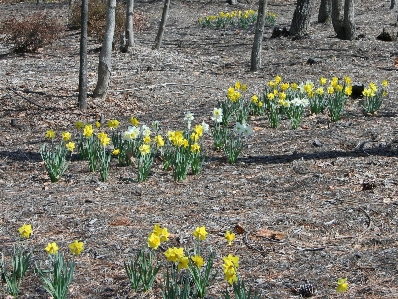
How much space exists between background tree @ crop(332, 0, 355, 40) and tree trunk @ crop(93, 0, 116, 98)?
6.79 m

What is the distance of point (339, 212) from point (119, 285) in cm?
191

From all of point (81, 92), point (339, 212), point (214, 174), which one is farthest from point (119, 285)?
point (81, 92)

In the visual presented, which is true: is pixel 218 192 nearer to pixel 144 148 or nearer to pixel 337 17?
pixel 144 148

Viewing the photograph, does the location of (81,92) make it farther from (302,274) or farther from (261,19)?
(302,274)

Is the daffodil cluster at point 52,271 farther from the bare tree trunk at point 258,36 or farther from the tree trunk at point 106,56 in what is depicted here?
the bare tree trunk at point 258,36

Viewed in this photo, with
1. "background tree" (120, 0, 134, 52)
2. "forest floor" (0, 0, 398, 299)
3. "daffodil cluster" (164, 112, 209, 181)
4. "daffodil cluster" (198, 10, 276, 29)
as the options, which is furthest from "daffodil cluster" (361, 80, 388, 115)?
"daffodil cluster" (198, 10, 276, 29)

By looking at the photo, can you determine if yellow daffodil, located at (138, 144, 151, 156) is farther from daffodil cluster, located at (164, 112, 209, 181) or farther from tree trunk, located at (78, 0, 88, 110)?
tree trunk, located at (78, 0, 88, 110)

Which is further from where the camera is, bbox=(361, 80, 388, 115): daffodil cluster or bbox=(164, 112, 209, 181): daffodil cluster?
bbox=(361, 80, 388, 115): daffodil cluster

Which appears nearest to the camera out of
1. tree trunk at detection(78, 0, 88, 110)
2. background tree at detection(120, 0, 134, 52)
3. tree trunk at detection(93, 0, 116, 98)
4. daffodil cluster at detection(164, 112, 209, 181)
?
daffodil cluster at detection(164, 112, 209, 181)

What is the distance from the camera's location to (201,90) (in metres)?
9.73

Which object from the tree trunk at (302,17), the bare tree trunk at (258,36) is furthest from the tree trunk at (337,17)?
the bare tree trunk at (258,36)

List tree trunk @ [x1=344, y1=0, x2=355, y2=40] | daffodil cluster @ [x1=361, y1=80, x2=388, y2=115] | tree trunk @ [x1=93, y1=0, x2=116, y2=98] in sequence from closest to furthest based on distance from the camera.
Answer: daffodil cluster @ [x1=361, y1=80, x2=388, y2=115] → tree trunk @ [x1=93, y1=0, x2=116, y2=98] → tree trunk @ [x1=344, y1=0, x2=355, y2=40]

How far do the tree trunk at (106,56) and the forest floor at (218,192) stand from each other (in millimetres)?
179

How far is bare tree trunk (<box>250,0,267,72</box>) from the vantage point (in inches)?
418
